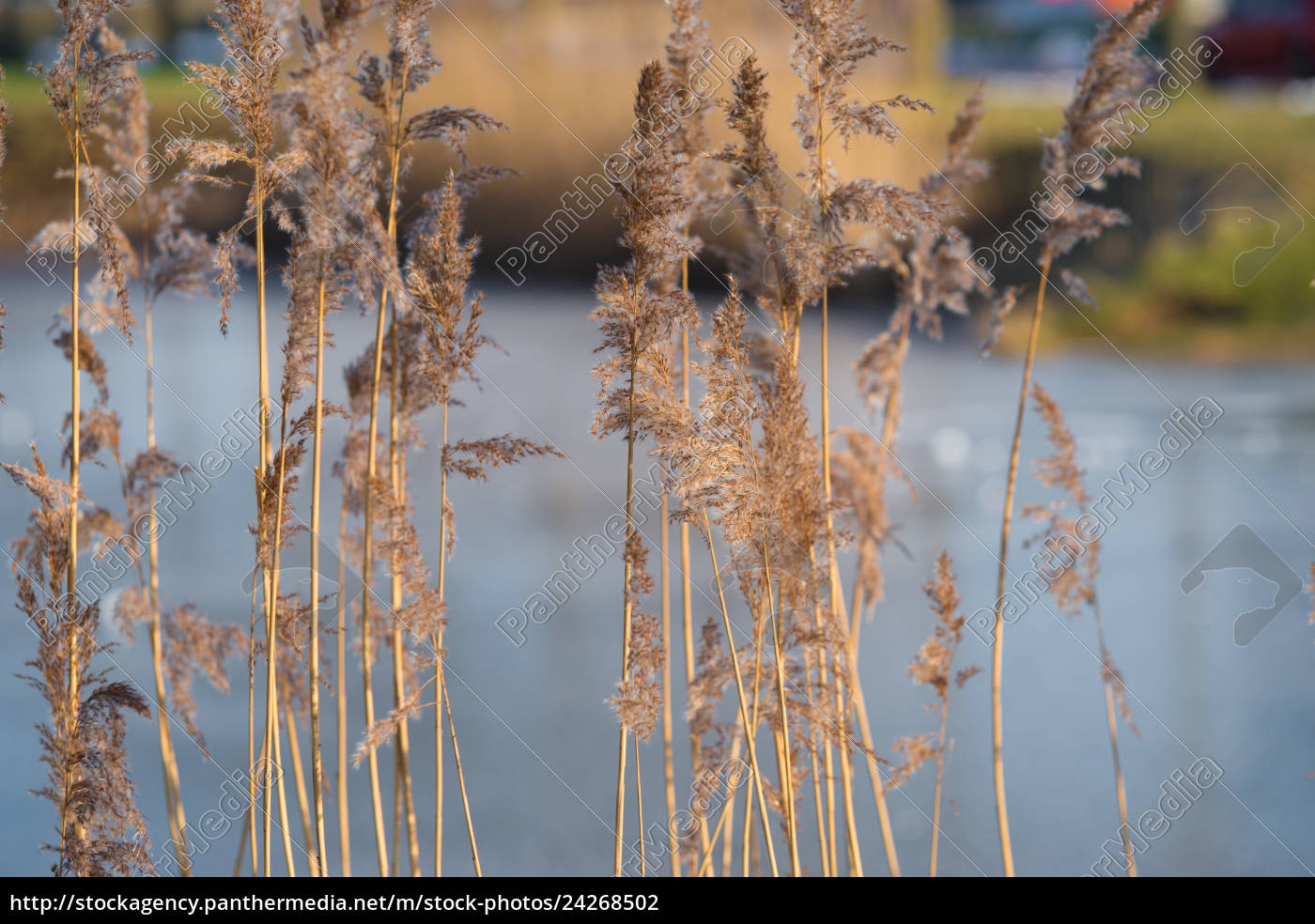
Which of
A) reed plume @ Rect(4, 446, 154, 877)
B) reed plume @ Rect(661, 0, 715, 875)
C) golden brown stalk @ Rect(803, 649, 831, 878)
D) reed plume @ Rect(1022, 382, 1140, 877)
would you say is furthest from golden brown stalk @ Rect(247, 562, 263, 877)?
reed plume @ Rect(1022, 382, 1140, 877)

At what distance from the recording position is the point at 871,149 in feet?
18.2

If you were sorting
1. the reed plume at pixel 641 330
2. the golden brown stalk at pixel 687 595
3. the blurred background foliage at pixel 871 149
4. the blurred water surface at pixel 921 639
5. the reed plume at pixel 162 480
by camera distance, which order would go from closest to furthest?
the reed plume at pixel 641 330, the golden brown stalk at pixel 687 595, the reed plume at pixel 162 480, the blurred water surface at pixel 921 639, the blurred background foliage at pixel 871 149

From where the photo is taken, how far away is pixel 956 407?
17.4ft

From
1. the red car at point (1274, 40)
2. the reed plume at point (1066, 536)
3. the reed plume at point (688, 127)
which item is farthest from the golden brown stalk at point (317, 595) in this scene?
the red car at point (1274, 40)

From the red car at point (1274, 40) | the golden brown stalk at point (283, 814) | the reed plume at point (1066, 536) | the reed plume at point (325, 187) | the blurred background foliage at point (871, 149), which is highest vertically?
the red car at point (1274, 40)

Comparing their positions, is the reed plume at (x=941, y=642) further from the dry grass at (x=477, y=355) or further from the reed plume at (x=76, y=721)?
the reed plume at (x=76, y=721)

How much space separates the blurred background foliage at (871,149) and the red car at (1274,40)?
60.1 inches

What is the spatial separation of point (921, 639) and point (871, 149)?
3.20 m

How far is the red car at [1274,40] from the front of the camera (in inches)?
311

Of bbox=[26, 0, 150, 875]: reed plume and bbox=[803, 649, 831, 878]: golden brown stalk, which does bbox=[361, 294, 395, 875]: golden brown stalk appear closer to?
bbox=[26, 0, 150, 875]: reed plume

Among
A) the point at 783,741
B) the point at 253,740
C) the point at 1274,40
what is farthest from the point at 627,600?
the point at 1274,40

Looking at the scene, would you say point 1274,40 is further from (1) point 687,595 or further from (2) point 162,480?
(2) point 162,480

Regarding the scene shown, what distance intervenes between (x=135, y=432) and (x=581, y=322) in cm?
256

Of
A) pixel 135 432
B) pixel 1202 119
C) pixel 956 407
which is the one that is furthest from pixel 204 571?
pixel 1202 119
